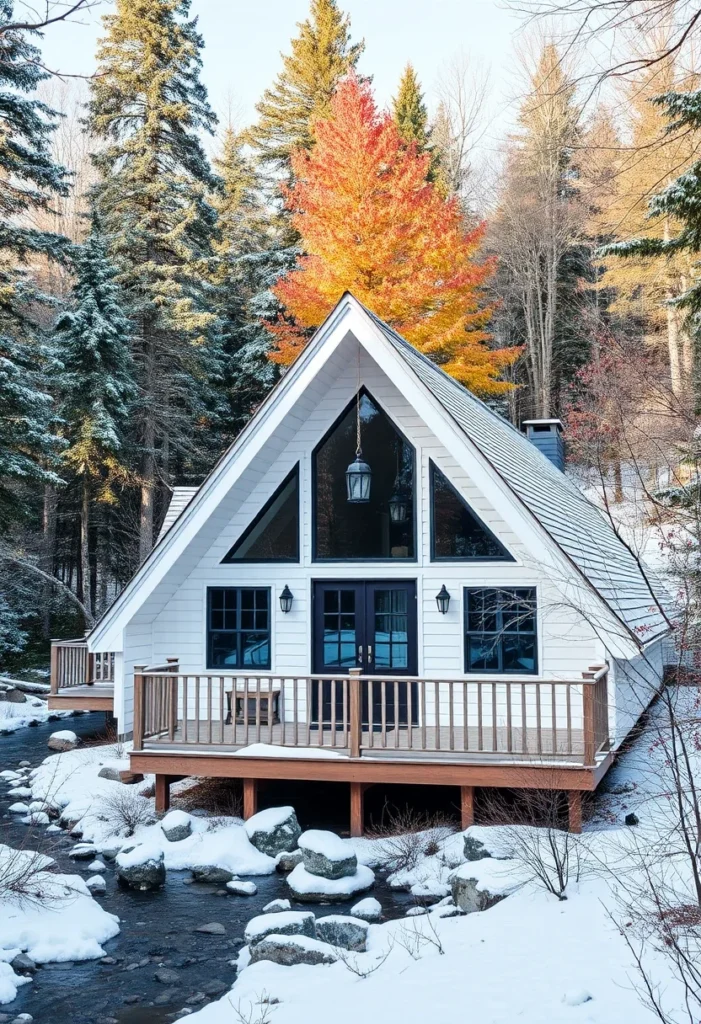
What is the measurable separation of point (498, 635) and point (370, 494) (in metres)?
2.50

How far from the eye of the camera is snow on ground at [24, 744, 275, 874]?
361 inches

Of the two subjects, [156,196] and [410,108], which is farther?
[410,108]

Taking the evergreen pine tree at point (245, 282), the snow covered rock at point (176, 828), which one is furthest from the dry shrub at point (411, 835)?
the evergreen pine tree at point (245, 282)

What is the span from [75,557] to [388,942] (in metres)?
24.8

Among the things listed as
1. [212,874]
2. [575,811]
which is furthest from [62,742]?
[575,811]

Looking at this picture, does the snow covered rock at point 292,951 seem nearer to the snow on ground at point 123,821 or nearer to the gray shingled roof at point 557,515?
the snow on ground at point 123,821

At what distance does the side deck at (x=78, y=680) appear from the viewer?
15.2 metres

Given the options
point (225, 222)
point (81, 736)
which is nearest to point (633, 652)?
point (81, 736)

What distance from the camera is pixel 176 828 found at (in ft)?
31.7

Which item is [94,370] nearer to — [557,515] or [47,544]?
[47,544]

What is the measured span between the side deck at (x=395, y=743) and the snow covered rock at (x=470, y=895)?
1.45 metres

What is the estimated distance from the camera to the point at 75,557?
2969cm

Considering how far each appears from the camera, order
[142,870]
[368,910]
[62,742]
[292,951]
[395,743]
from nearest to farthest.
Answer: [292,951] < [368,910] < [142,870] < [395,743] < [62,742]

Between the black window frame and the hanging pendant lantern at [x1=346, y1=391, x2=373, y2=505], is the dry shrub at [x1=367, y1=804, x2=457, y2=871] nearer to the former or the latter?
the black window frame
